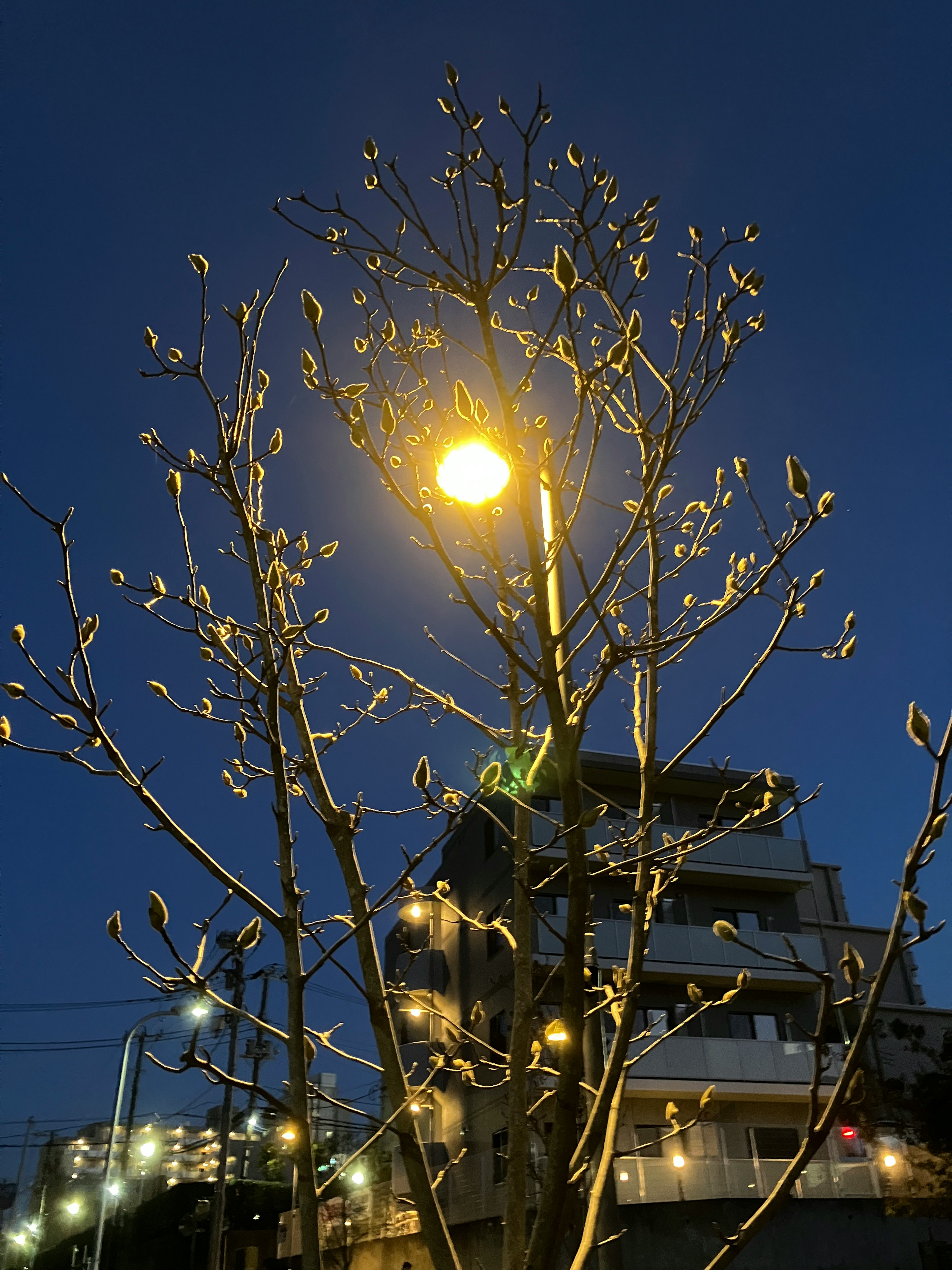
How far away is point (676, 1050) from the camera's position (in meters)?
19.0

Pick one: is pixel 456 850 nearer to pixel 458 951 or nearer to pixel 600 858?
pixel 458 951

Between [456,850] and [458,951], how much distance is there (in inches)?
142

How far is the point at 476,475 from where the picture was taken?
2.23 meters

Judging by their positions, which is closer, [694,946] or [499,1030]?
[694,946]

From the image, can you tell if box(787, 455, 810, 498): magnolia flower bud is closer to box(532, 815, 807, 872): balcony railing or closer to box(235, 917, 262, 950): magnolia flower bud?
box(235, 917, 262, 950): magnolia flower bud

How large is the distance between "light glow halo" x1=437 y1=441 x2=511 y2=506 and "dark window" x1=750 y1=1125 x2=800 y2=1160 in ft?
70.9

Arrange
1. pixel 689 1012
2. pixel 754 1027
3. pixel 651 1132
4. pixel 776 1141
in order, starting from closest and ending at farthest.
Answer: pixel 689 1012
pixel 651 1132
pixel 776 1141
pixel 754 1027

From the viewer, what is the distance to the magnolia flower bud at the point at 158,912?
1.58 m

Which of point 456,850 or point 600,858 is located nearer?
point 600,858

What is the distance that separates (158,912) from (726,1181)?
56.9ft

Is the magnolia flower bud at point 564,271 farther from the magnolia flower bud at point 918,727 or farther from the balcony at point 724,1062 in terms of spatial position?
the balcony at point 724,1062

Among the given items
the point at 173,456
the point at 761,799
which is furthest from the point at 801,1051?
the point at 173,456

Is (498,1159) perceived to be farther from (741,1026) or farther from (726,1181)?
(741,1026)

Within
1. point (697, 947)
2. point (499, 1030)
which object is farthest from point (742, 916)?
point (499, 1030)
